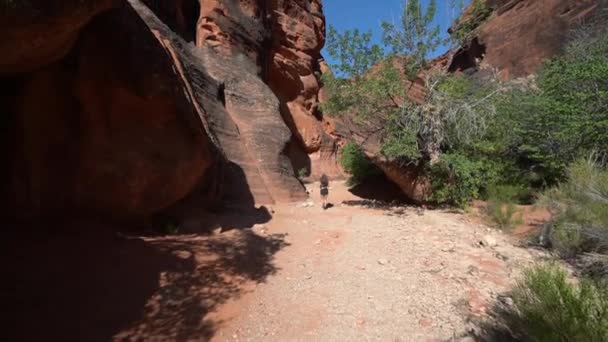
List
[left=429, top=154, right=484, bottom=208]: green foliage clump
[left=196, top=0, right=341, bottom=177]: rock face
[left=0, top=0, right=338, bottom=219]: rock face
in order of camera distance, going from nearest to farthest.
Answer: [left=0, top=0, right=338, bottom=219]: rock face, [left=429, top=154, right=484, bottom=208]: green foliage clump, [left=196, top=0, right=341, bottom=177]: rock face

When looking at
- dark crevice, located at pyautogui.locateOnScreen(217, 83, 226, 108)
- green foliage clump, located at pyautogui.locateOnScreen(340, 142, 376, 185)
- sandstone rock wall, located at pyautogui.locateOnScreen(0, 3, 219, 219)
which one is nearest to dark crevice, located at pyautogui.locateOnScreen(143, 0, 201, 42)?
dark crevice, located at pyautogui.locateOnScreen(217, 83, 226, 108)

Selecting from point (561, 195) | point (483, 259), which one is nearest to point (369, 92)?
point (561, 195)

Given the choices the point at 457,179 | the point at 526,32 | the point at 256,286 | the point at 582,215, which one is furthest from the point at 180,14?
the point at 526,32

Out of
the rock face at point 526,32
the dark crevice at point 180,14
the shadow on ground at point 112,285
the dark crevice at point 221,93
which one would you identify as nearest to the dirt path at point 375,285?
the shadow on ground at point 112,285

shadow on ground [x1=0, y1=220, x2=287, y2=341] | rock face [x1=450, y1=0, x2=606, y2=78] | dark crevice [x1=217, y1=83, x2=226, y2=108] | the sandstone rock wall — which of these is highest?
rock face [x1=450, y1=0, x2=606, y2=78]

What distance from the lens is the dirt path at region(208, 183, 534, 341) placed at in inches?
103

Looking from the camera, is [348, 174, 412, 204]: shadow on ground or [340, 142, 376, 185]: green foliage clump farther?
[340, 142, 376, 185]: green foliage clump

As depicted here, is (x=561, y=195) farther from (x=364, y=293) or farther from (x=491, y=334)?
(x=364, y=293)

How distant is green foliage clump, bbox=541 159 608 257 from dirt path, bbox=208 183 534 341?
22.5 inches

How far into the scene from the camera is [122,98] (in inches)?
180

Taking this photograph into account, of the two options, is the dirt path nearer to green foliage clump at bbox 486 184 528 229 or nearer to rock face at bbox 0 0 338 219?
green foliage clump at bbox 486 184 528 229

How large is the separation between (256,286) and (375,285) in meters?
1.55

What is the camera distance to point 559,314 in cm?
188

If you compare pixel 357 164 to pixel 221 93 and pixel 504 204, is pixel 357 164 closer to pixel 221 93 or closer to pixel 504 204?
pixel 504 204
